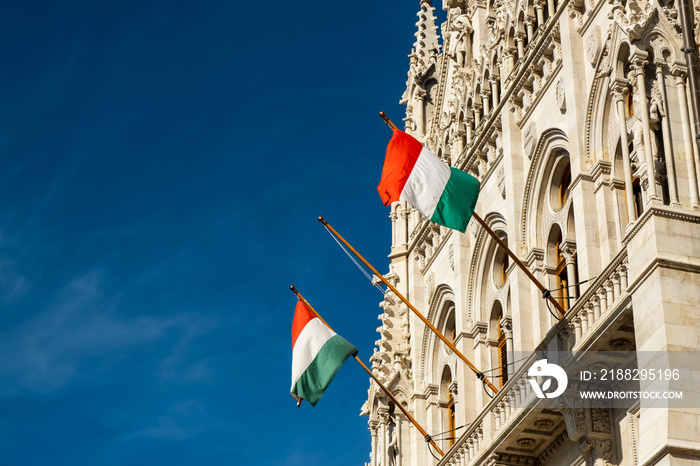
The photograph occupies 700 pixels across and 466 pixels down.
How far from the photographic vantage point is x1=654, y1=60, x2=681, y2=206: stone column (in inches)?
1007

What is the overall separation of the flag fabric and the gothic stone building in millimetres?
2516

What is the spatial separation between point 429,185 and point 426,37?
18886 mm

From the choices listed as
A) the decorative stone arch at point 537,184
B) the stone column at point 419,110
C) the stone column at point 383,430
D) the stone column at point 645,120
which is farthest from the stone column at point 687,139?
the stone column at point 419,110

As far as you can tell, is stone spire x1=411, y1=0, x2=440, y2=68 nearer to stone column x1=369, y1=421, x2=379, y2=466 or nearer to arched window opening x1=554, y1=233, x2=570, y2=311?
stone column x1=369, y1=421, x2=379, y2=466

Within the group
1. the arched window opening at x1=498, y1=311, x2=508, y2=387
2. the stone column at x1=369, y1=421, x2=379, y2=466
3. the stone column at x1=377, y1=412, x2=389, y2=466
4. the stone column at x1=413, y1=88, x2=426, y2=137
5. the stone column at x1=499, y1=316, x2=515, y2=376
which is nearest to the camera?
the stone column at x1=499, y1=316, x2=515, y2=376

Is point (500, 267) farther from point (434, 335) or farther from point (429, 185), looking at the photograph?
point (429, 185)

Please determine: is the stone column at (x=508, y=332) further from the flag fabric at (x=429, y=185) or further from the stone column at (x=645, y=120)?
the stone column at (x=645, y=120)

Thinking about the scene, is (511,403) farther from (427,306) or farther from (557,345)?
(427,306)

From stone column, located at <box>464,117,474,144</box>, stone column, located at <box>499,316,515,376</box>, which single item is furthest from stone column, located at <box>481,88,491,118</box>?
stone column, located at <box>499,316,515,376</box>

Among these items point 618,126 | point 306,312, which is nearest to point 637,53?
point 618,126

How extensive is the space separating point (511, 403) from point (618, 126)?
22.4ft

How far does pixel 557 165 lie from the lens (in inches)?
1313

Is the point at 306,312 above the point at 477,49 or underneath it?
underneath

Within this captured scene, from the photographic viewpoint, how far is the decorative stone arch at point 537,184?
109 feet
